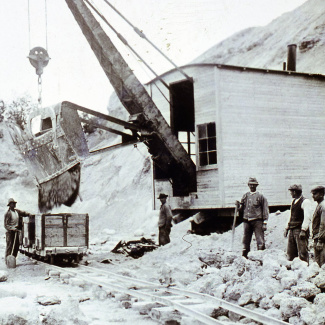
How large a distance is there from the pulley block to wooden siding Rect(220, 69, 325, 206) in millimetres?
4989

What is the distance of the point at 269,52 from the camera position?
48312 mm

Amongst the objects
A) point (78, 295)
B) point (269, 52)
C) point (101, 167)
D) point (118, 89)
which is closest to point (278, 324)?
point (78, 295)

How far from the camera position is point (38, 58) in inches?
490

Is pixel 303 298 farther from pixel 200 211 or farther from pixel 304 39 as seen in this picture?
pixel 304 39

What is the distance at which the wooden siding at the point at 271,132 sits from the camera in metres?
14.1

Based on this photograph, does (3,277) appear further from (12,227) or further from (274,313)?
(274,313)

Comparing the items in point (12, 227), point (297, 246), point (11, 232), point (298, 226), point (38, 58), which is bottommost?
point (297, 246)

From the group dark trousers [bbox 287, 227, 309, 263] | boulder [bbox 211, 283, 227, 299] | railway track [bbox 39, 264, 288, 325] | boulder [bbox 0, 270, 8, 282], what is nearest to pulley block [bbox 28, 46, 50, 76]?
boulder [bbox 0, 270, 8, 282]

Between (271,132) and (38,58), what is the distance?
23.4 ft

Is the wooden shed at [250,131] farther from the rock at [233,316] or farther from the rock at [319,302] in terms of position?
the rock at [319,302]

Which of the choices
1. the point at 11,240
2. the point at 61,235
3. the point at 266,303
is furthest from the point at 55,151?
the point at 266,303

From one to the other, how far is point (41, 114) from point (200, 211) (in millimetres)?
5999

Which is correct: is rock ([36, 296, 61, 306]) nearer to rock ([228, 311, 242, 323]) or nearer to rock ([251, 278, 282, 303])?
rock ([228, 311, 242, 323])

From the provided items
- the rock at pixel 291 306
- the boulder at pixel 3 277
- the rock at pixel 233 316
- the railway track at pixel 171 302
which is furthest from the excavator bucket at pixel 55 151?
the rock at pixel 291 306
